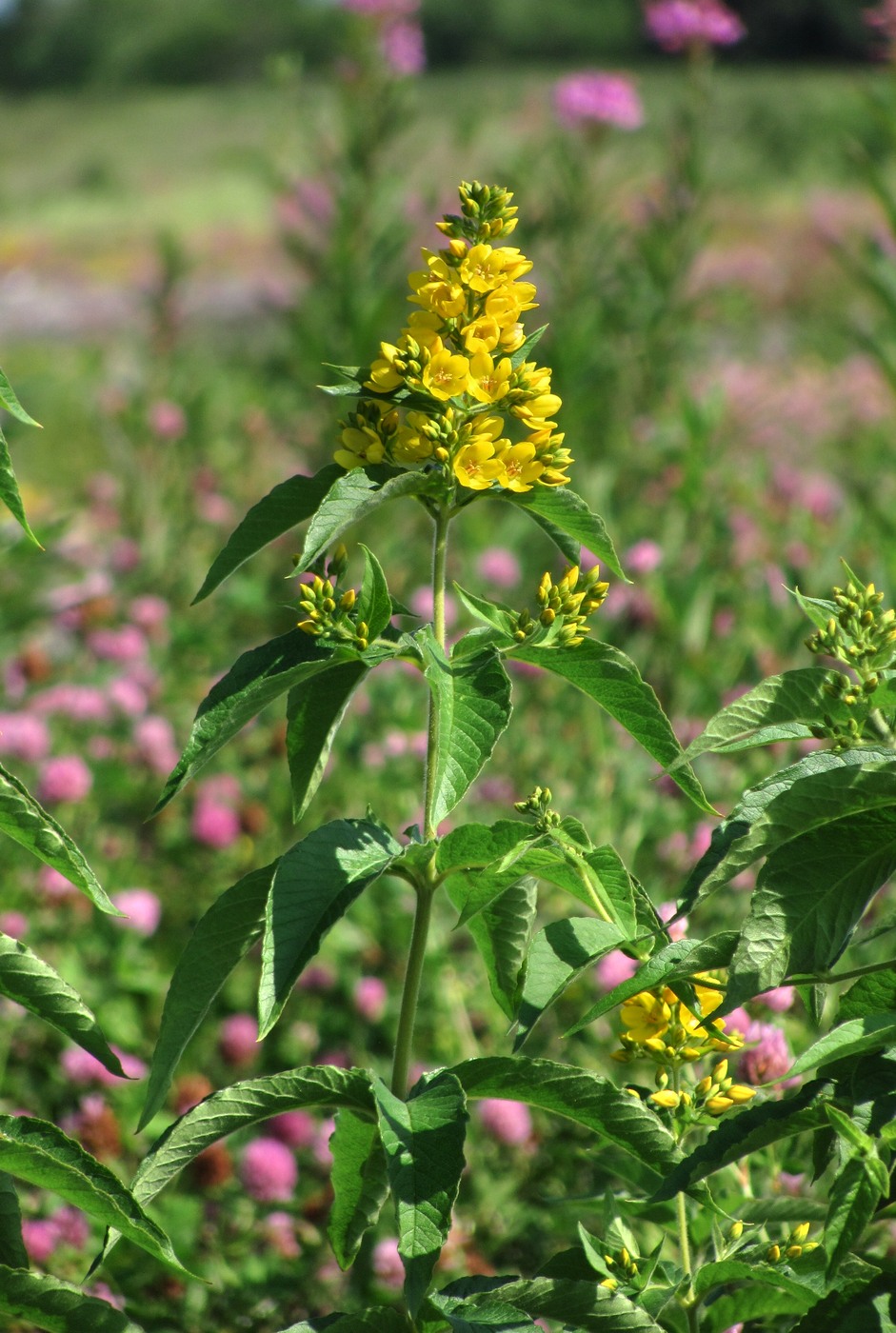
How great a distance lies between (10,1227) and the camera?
3.03ft

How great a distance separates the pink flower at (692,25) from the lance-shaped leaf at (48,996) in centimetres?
378

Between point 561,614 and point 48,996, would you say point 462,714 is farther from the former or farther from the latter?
point 48,996

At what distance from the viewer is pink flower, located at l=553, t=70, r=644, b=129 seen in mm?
4047

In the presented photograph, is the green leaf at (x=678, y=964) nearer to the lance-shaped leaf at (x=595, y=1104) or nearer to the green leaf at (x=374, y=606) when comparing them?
the lance-shaped leaf at (x=595, y=1104)

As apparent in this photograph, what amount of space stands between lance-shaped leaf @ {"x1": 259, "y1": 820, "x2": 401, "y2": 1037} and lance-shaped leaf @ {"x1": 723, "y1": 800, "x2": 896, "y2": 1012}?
26cm

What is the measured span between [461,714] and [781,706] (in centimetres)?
22

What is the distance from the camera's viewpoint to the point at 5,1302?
85 centimetres

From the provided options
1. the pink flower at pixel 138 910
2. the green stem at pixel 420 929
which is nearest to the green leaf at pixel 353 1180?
the green stem at pixel 420 929

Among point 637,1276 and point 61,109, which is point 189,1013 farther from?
point 61,109

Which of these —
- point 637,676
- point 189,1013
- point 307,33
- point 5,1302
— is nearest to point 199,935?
point 189,1013

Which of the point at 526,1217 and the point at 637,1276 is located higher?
the point at 637,1276

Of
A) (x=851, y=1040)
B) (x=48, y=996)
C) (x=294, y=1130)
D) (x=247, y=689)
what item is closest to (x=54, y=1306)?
(x=48, y=996)

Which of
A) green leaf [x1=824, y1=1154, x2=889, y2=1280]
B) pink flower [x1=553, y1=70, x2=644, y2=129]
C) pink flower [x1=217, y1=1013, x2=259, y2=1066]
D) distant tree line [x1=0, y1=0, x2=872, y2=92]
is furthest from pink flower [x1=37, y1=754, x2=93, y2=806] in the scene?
distant tree line [x1=0, y1=0, x2=872, y2=92]

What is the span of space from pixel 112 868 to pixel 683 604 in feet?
3.86
